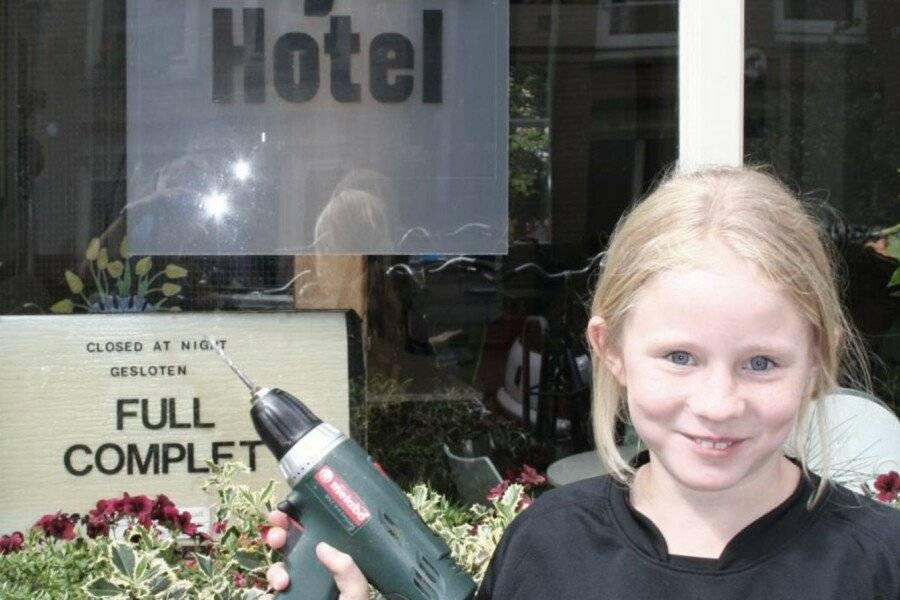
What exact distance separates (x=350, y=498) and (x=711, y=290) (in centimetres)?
51

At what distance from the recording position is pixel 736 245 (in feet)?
4.12

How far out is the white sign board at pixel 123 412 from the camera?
2.98 m

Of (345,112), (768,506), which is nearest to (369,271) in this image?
(345,112)

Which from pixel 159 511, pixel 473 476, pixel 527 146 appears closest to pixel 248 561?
pixel 159 511

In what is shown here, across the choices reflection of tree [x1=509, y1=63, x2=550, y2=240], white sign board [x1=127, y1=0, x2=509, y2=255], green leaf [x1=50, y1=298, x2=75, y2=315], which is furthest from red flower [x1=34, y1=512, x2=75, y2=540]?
reflection of tree [x1=509, y1=63, x2=550, y2=240]

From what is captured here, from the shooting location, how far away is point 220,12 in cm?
305

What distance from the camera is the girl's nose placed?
3.98 feet

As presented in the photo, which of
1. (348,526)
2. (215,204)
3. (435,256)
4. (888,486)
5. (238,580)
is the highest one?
(215,204)

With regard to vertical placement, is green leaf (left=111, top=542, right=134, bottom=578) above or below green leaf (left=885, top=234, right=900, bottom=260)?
below

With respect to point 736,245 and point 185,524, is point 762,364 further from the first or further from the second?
point 185,524

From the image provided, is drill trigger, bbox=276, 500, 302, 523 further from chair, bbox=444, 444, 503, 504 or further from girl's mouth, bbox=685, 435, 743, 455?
chair, bbox=444, 444, 503, 504

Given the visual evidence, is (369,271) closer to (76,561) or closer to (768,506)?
(76,561)

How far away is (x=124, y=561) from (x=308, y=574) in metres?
0.76

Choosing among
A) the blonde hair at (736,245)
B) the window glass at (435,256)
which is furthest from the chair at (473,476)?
the blonde hair at (736,245)
